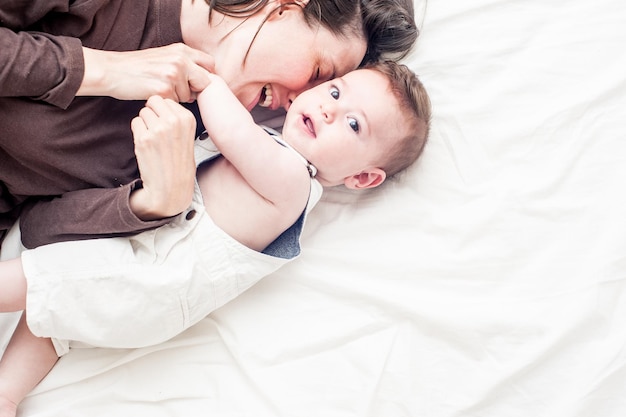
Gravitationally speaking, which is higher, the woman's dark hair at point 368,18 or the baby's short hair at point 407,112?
the woman's dark hair at point 368,18

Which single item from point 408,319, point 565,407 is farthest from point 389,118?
point 565,407

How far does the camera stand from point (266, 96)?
118 cm

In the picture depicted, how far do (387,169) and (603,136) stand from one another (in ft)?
1.34

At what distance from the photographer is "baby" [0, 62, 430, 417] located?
3.30 feet

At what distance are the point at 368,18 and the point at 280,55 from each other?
7.6 inches

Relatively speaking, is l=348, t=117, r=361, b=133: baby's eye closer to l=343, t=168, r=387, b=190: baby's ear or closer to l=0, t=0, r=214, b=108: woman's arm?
l=343, t=168, r=387, b=190: baby's ear

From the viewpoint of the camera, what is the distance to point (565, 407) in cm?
105

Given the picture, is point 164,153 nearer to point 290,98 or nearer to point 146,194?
point 146,194

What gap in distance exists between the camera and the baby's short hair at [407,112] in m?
1.12

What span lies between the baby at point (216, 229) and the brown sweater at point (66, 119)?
7 cm

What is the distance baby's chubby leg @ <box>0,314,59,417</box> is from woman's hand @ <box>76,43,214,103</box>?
0.43 m

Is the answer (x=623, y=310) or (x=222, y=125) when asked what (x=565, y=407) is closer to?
(x=623, y=310)

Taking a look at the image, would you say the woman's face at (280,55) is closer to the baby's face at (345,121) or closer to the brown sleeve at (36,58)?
the baby's face at (345,121)

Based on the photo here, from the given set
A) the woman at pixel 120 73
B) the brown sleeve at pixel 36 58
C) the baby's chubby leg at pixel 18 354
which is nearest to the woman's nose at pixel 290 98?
the woman at pixel 120 73
